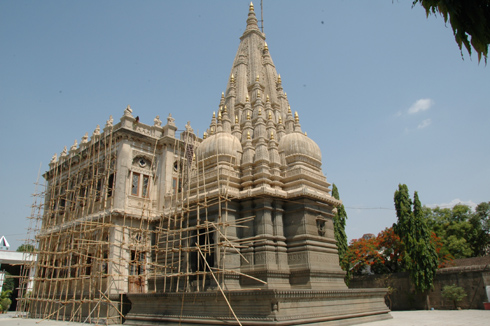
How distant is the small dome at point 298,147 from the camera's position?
19.3 meters

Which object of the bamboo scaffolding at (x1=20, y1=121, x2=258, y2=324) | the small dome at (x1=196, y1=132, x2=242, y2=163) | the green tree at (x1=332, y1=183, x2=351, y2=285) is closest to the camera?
the bamboo scaffolding at (x1=20, y1=121, x2=258, y2=324)

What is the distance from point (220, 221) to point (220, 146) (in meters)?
4.88

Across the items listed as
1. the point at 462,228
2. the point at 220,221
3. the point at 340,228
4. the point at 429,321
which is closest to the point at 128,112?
the point at 220,221

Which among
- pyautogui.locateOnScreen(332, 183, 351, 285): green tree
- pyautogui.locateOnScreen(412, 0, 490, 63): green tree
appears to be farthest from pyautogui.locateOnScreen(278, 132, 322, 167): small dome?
pyautogui.locateOnScreen(412, 0, 490, 63): green tree

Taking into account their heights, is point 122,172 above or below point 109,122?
below

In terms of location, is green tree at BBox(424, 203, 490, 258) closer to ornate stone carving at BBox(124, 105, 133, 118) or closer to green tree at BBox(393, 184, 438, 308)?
green tree at BBox(393, 184, 438, 308)

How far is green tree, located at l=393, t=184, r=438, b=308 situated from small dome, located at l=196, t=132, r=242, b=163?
16732 millimetres

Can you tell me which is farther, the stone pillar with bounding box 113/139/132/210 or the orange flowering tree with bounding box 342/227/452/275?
the orange flowering tree with bounding box 342/227/452/275

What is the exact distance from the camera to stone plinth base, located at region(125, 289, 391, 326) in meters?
12.3

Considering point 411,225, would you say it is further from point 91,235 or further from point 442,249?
point 91,235

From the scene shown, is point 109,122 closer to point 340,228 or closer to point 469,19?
point 340,228

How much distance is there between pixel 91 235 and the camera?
22.3 m

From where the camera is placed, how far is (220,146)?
19125 millimetres

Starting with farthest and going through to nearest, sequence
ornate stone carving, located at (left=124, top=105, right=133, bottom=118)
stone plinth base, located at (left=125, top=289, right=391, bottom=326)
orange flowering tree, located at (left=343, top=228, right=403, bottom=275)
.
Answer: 1. orange flowering tree, located at (left=343, top=228, right=403, bottom=275)
2. ornate stone carving, located at (left=124, top=105, right=133, bottom=118)
3. stone plinth base, located at (left=125, top=289, right=391, bottom=326)
